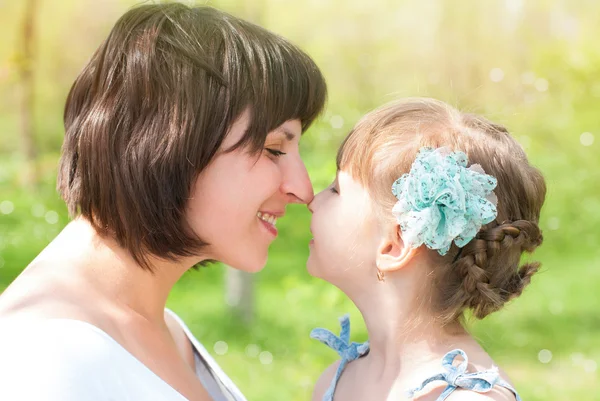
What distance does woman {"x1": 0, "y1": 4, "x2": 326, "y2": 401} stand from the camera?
2.27 meters

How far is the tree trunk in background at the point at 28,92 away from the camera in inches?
331

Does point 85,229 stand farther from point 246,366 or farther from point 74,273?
point 246,366

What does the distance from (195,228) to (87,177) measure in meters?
0.37

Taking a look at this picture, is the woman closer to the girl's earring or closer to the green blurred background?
the girl's earring

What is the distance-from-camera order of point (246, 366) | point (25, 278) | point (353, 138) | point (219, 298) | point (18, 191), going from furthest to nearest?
point (18, 191), point (219, 298), point (246, 366), point (353, 138), point (25, 278)

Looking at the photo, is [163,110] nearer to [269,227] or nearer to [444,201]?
[269,227]

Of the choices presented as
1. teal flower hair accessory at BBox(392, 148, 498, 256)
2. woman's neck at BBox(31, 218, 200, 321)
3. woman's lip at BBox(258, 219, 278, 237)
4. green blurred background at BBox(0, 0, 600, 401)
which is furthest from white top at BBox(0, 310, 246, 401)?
green blurred background at BBox(0, 0, 600, 401)

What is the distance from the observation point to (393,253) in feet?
8.56

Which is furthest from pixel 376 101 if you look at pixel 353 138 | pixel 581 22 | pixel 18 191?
pixel 353 138

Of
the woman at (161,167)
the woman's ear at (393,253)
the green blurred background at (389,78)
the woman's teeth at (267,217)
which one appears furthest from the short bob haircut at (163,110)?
the green blurred background at (389,78)

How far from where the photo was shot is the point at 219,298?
6957mm

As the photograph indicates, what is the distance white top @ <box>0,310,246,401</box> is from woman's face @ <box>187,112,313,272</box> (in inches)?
20.7

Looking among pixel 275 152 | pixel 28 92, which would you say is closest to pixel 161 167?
pixel 275 152

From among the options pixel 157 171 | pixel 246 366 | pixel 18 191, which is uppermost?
pixel 157 171
